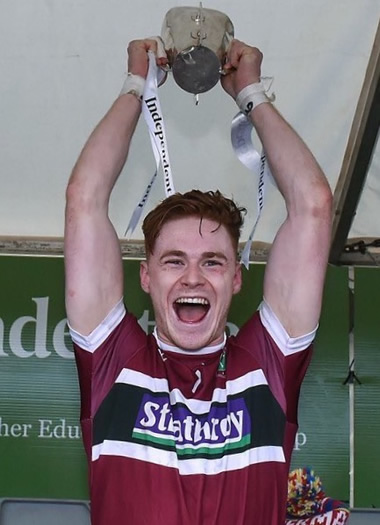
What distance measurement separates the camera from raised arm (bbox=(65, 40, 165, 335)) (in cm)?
214

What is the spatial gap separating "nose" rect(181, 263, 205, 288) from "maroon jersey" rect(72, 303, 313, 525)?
0.48 feet

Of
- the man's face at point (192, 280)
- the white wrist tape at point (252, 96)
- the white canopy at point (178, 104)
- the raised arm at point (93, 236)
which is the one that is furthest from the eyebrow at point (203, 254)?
the white canopy at point (178, 104)

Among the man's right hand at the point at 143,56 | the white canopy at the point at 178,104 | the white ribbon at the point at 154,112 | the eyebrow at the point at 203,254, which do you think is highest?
the white canopy at the point at 178,104

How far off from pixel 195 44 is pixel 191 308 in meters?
0.54

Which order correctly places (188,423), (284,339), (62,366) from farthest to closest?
(62,366)
(284,339)
(188,423)

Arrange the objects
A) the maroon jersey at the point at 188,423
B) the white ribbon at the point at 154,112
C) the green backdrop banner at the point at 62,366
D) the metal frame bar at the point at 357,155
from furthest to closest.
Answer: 1. the green backdrop banner at the point at 62,366
2. the metal frame bar at the point at 357,155
3. the white ribbon at the point at 154,112
4. the maroon jersey at the point at 188,423

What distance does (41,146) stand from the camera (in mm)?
3066

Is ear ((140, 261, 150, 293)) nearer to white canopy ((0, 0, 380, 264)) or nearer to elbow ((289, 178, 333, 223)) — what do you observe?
elbow ((289, 178, 333, 223))

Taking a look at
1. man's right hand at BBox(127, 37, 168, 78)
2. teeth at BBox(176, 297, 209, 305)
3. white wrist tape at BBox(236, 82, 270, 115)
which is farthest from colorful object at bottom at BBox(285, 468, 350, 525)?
man's right hand at BBox(127, 37, 168, 78)

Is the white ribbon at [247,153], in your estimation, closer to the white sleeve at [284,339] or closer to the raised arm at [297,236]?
the raised arm at [297,236]

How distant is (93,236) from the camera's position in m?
2.15

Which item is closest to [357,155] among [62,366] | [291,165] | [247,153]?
[247,153]

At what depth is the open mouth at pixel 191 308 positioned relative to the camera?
2.17 metres

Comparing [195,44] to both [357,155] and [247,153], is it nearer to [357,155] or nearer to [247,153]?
[247,153]
